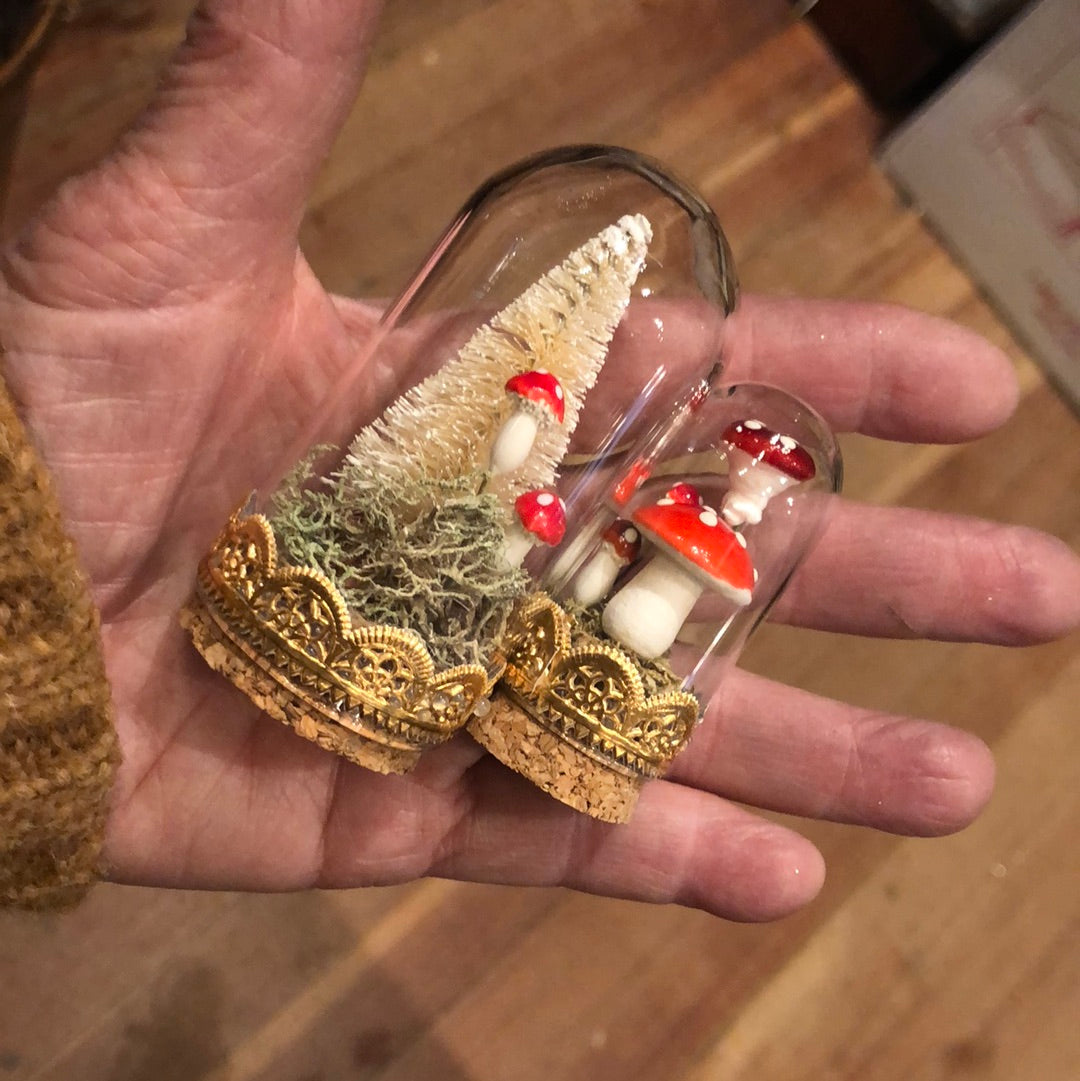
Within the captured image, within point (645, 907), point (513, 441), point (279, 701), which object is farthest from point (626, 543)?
point (645, 907)

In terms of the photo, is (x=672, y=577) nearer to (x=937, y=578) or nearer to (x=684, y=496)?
(x=684, y=496)

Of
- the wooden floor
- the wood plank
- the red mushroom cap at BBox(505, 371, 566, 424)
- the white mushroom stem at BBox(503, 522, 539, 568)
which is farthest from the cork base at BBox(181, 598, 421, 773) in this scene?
the wood plank

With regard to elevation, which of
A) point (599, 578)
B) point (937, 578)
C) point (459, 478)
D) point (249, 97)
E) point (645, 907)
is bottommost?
point (645, 907)

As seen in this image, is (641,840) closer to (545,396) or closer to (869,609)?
(869,609)

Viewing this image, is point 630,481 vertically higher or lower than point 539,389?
lower

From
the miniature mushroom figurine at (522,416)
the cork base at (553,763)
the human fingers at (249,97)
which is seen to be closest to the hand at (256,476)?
the human fingers at (249,97)
